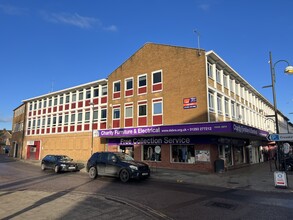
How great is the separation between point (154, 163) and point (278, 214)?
17.3m

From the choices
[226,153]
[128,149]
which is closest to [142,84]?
[128,149]

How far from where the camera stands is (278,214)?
7676mm

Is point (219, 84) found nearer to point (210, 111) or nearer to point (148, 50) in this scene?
point (210, 111)

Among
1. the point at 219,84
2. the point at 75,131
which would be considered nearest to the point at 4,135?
the point at 75,131

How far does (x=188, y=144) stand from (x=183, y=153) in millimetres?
1052

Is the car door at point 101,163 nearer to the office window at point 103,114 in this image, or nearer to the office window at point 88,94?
the office window at point 103,114

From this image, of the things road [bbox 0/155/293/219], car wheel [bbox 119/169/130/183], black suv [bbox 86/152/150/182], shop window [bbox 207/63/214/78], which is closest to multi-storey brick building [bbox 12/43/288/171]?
shop window [bbox 207/63/214/78]

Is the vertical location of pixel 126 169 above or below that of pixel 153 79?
below

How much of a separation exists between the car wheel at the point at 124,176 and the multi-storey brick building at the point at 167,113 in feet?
20.5

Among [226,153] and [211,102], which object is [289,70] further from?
[226,153]

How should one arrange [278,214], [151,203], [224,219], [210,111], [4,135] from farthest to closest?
[4,135]
[210,111]
[151,203]
[278,214]
[224,219]

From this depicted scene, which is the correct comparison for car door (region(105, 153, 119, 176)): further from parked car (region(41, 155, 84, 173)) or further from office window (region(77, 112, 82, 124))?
office window (region(77, 112, 82, 124))

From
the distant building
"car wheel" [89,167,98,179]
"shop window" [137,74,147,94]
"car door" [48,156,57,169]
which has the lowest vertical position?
"car wheel" [89,167,98,179]

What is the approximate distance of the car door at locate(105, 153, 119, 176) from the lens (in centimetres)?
1515
